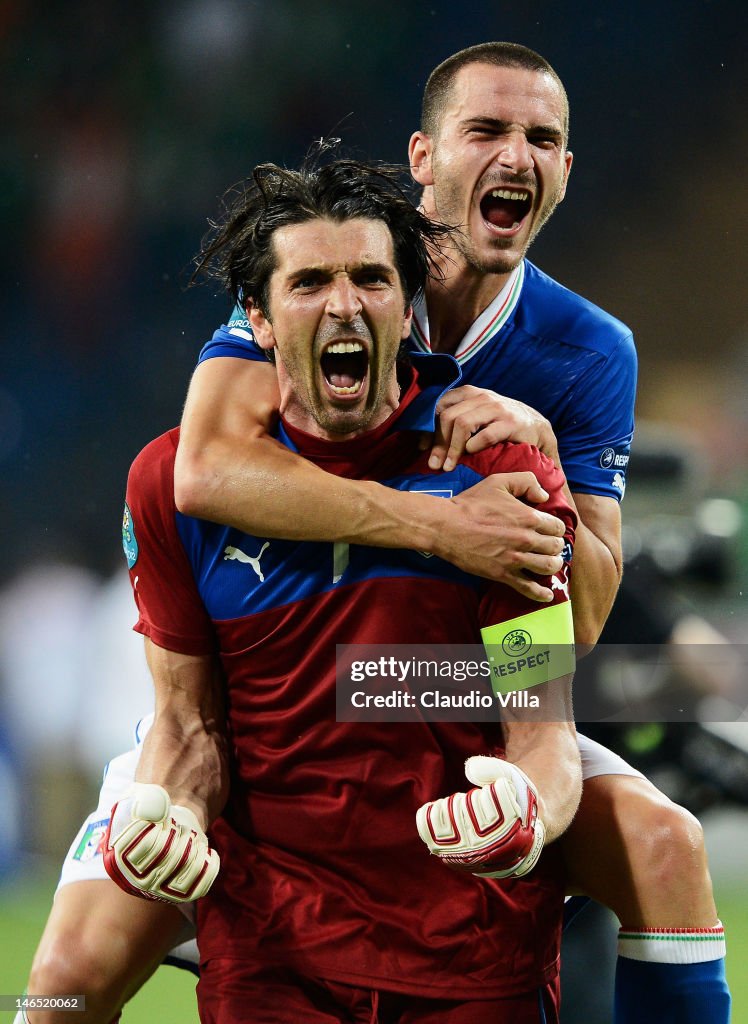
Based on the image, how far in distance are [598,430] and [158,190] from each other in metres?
2.80

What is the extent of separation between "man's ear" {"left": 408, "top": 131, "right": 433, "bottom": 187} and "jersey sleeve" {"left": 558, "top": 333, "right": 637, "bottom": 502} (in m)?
0.54

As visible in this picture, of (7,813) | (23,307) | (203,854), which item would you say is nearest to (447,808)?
(203,854)

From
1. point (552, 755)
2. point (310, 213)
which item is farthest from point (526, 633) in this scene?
point (310, 213)

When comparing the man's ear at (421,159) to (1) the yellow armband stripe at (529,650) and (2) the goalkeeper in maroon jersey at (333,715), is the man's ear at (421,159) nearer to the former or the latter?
(2) the goalkeeper in maroon jersey at (333,715)

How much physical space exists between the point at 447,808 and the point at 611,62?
3.88 metres

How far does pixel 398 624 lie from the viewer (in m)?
1.83

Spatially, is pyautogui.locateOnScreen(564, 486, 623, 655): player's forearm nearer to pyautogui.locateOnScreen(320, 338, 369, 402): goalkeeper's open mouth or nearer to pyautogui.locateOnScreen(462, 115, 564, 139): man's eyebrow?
pyautogui.locateOnScreen(320, 338, 369, 402): goalkeeper's open mouth

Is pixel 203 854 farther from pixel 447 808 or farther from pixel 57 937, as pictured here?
pixel 57 937

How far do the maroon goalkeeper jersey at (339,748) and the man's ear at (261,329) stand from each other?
0.14 m

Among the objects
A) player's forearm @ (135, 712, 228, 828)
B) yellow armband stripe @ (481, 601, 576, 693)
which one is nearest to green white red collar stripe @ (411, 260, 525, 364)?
yellow armband stripe @ (481, 601, 576, 693)

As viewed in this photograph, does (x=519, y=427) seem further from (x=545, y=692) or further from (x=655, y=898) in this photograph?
(x=655, y=898)

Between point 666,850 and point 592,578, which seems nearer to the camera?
point 666,850

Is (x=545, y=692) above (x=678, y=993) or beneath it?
above

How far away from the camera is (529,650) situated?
178 cm
